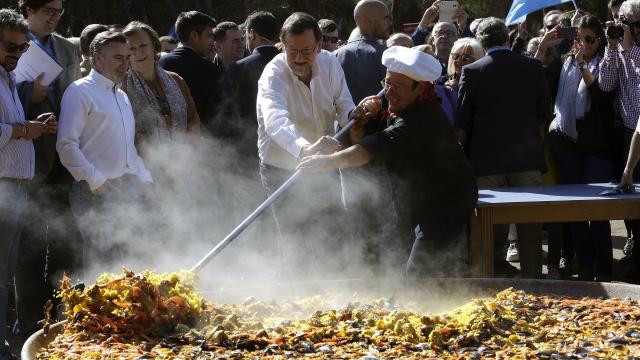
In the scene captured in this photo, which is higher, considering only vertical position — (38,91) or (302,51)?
(302,51)

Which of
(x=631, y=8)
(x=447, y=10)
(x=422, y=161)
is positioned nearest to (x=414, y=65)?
(x=422, y=161)

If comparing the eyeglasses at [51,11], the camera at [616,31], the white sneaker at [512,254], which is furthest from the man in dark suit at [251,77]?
the white sneaker at [512,254]

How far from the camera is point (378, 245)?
653 centimetres

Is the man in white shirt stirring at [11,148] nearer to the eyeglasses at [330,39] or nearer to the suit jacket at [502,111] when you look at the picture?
Result: the suit jacket at [502,111]

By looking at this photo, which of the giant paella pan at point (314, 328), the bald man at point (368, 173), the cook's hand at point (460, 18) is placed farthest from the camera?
the cook's hand at point (460, 18)

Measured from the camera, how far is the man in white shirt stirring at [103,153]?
5832 mm

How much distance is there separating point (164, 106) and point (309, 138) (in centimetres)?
123

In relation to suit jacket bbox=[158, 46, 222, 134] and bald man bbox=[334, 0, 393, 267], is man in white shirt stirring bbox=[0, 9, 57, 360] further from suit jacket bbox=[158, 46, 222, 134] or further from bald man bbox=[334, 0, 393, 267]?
suit jacket bbox=[158, 46, 222, 134]

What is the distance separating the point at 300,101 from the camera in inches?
241

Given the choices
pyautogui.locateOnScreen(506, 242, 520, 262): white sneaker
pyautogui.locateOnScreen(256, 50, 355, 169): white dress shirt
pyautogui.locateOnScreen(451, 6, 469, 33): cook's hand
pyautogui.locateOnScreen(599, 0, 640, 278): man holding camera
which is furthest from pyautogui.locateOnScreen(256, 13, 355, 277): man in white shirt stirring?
pyautogui.locateOnScreen(451, 6, 469, 33): cook's hand

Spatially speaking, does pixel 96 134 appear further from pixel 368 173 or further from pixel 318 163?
pixel 368 173

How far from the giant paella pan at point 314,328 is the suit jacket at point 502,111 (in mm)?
3217

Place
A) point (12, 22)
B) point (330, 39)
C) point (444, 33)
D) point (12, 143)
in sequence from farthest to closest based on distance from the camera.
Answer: point (330, 39) → point (444, 33) → point (12, 143) → point (12, 22)

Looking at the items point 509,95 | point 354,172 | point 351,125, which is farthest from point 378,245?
point 509,95
